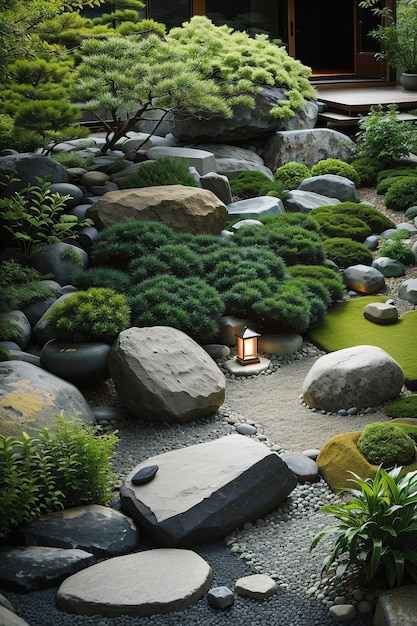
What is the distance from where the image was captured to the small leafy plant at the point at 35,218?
29.2ft

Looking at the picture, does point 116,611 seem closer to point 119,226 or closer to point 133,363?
point 133,363

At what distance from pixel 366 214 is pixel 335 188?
1117 mm

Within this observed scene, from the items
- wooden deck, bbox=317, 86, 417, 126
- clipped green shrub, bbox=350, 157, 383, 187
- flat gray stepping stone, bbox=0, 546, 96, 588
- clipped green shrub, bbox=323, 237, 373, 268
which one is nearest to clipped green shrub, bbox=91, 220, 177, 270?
clipped green shrub, bbox=323, 237, 373, 268

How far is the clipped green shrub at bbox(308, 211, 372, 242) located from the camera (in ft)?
36.2

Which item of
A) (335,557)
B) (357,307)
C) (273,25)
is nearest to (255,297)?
(357,307)

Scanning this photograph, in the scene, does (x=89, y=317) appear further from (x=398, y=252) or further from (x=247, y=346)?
(x=398, y=252)

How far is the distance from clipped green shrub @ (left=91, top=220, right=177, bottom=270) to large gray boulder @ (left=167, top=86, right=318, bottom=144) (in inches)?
191

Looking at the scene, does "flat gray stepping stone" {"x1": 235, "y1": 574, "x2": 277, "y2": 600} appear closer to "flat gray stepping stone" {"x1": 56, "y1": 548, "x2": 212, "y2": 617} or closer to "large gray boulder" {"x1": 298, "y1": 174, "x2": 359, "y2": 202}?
"flat gray stepping stone" {"x1": 56, "y1": 548, "x2": 212, "y2": 617}

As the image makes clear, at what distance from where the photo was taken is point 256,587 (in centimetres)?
495

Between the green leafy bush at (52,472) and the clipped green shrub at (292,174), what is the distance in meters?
8.01

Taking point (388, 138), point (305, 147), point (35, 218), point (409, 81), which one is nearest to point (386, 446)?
point (35, 218)

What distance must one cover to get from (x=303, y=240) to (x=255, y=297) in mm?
1572

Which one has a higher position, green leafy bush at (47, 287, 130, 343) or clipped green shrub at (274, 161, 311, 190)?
clipped green shrub at (274, 161, 311, 190)

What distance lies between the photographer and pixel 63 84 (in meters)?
12.0
